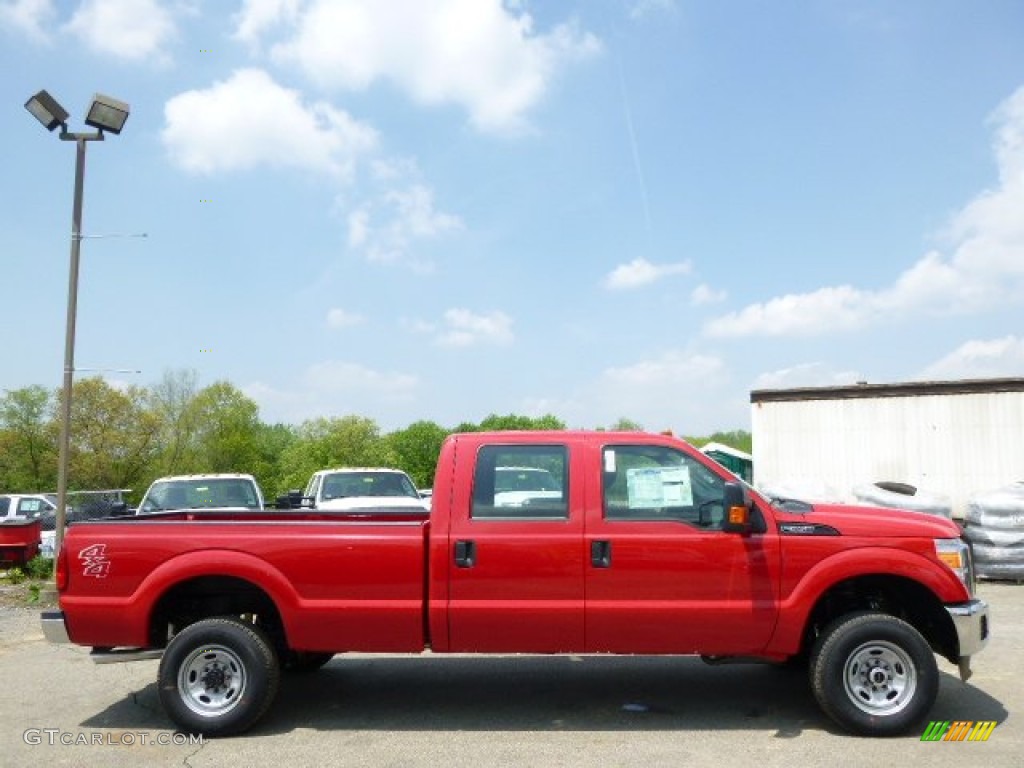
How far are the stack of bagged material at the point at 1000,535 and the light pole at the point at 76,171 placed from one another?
41.6 feet

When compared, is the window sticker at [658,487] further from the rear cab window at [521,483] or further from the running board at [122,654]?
the running board at [122,654]

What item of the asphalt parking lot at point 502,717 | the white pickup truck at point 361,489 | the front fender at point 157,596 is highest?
the white pickup truck at point 361,489

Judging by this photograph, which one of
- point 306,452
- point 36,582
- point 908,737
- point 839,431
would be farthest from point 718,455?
point 306,452

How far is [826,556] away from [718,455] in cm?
2658

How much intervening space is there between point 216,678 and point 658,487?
3175 mm

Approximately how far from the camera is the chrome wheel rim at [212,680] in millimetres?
5957

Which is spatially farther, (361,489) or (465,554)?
(361,489)

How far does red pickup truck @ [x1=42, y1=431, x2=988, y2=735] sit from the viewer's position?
578cm

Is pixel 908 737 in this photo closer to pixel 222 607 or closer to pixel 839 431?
pixel 222 607

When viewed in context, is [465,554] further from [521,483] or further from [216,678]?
[216,678]

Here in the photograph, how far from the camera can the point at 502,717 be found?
631 cm

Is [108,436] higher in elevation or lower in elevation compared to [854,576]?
higher

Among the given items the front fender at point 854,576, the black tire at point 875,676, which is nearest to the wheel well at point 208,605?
the front fender at point 854,576

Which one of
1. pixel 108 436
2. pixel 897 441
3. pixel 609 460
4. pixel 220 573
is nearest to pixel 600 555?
pixel 609 460
